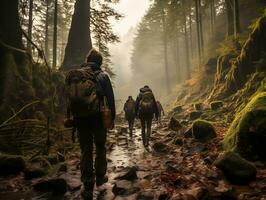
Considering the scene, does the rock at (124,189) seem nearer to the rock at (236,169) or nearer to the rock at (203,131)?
the rock at (236,169)

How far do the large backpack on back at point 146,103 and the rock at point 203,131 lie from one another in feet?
5.62

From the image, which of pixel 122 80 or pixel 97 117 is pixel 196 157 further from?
pixel 122 80

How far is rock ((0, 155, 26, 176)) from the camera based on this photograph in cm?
647

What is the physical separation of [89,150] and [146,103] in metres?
5.50

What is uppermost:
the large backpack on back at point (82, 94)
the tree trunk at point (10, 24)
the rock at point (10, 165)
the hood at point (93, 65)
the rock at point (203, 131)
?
the tree trunk at point (10, 24)

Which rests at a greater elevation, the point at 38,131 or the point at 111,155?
A: the point at 38,131

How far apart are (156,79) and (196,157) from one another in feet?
186

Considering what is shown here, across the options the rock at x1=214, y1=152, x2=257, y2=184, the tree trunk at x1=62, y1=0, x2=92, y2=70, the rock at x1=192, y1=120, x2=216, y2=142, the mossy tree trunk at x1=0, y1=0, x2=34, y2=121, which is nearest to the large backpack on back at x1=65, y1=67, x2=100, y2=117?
the rock at x1=214, y1=152, x2=257, y2=184

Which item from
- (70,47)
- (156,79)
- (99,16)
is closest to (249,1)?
(99,16)

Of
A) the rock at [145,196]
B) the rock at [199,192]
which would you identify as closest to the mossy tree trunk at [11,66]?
the rock at [145,196]

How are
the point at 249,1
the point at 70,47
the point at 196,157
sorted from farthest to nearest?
the point at 249,1 → the point at 70,47 → the point at 196,157

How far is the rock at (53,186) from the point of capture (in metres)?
5.28

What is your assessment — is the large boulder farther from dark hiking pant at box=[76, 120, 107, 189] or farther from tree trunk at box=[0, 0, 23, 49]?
tree trunk at box=[0, 0, 23, 49]

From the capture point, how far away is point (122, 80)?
311 ft
